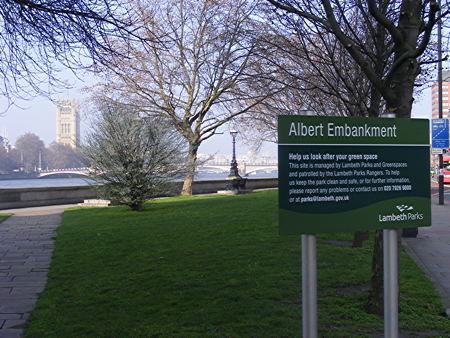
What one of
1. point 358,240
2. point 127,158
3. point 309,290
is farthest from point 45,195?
point 309,290

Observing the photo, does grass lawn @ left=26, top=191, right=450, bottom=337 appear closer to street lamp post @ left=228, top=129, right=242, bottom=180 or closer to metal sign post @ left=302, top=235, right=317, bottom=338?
metal sign post @ left=302, top=235, right=317, bottom=338

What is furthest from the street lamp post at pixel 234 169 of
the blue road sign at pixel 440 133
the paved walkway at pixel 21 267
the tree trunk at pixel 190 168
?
the paved walkway at pixel 21 267

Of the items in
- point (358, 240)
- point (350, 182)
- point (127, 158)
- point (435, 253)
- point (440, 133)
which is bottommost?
point (435, 253)

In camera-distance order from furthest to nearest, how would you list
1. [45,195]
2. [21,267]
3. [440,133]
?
[45,195]
[440,133]
[21,267]

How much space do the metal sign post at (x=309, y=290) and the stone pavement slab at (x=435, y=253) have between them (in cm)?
302

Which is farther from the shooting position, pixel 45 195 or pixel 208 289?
pixel 45 195

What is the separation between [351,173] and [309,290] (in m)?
0.89

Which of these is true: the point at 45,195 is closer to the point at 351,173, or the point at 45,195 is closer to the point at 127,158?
the point at 127,158

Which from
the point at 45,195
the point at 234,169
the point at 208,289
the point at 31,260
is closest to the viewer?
the point at 208,289

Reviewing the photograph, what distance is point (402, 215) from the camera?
4.10 metres

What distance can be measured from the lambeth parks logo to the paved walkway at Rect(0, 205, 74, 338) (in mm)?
3752

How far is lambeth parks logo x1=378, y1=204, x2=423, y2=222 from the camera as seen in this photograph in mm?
4004

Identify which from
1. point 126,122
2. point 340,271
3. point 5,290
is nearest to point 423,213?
point 340,271

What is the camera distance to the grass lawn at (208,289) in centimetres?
544
